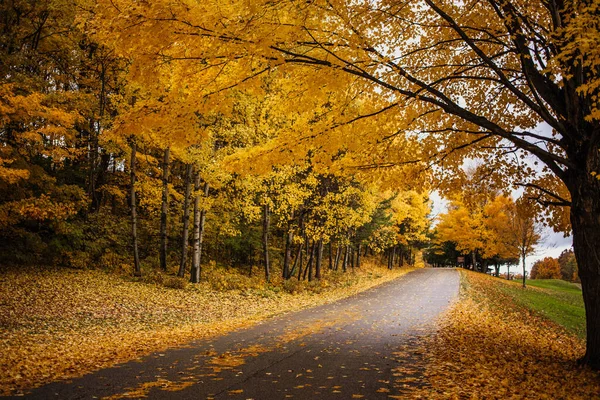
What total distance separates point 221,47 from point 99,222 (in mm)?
16234

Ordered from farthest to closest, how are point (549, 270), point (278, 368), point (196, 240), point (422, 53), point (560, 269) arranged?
point (560, 269) → point (549, 270) → point (196, 240) → point (422, 53) → point (278, 368)

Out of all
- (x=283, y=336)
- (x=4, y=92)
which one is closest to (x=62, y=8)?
(x=4, y=92)

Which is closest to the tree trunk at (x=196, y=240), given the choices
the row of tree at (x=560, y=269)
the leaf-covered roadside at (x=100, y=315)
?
the leaf-covered roadside at (x=100, y=315)

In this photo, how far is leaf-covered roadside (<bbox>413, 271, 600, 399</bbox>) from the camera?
4.98 metres

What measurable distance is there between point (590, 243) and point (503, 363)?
8.11 feet

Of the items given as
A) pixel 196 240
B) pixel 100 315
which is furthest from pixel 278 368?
pixel 196 240

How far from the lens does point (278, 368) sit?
5.84 m

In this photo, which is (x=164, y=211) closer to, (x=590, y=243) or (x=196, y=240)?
(x=196, y=240)

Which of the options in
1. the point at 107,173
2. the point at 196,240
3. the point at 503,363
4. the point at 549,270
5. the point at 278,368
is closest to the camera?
the point at 278,368

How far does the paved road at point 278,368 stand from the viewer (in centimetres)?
470

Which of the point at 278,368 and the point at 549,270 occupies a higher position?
the point at 278,368

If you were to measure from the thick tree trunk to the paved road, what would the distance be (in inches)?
116

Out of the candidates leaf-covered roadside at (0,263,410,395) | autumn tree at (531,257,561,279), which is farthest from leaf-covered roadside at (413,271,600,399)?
autumn tree at (531,257,561,279)

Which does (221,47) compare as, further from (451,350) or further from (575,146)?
(451,350)
